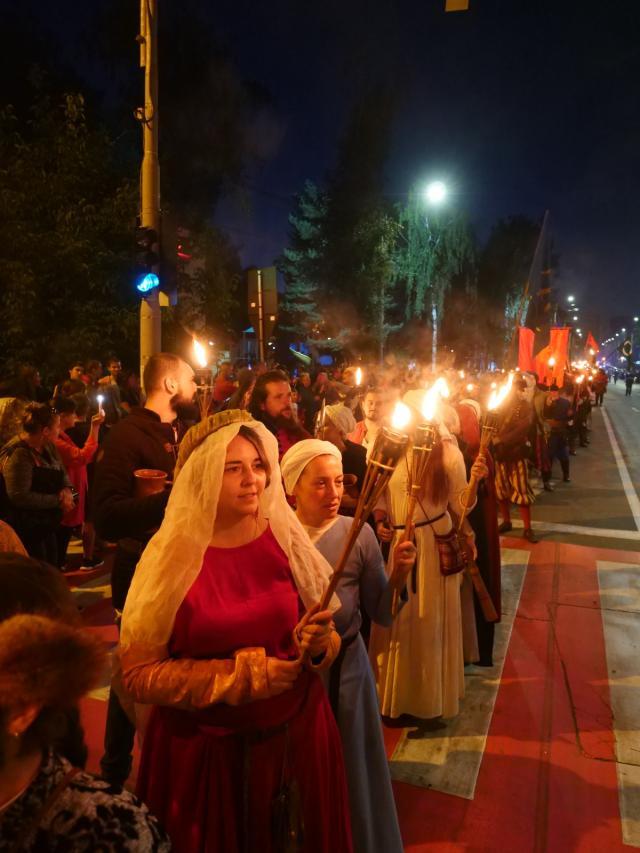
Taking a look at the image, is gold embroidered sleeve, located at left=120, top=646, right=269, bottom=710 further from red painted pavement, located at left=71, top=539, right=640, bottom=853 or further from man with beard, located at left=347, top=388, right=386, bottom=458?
man with beard, located at left=347, top=388, right=386, bottom=458

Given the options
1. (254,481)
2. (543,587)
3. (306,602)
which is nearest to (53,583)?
(254,481)

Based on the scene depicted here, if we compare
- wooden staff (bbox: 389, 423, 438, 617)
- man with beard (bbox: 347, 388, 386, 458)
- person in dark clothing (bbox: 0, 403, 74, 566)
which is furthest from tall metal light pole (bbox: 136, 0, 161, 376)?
wooden staff (bbox: 389, 423, 438, 617)

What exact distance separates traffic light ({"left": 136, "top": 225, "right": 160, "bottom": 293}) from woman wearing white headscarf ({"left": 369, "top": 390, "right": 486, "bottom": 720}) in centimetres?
523

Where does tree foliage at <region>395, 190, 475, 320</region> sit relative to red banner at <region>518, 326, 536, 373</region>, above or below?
above

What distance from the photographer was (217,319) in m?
15.9

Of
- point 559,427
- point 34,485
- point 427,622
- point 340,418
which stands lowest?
point 427,622

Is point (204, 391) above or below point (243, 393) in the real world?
below

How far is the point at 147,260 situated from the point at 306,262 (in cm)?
3029

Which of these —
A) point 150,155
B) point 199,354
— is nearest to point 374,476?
point 199,354

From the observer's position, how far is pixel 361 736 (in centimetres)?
249

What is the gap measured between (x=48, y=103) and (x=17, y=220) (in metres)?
2.96

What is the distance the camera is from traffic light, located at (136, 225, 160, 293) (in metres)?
7.80

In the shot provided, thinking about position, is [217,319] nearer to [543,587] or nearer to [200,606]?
[543,587]

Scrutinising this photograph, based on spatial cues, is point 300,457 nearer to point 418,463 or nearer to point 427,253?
point 418,463
